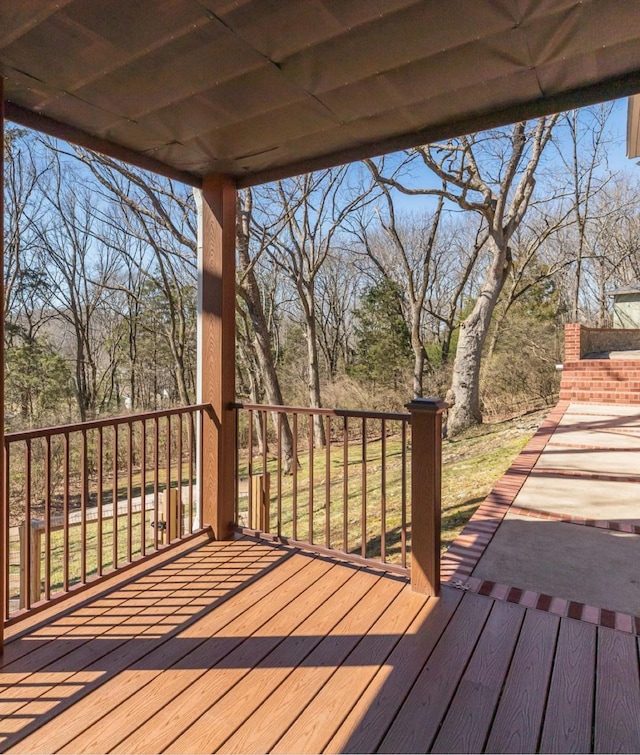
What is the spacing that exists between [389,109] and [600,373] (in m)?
8.86

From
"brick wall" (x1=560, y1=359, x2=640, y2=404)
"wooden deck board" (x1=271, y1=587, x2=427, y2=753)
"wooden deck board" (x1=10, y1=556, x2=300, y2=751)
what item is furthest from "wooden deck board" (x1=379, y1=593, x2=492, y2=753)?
"brick wall" (x1=560, y1=359, x2=640, y2=404)

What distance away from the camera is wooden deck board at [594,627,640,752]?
1.55 meters

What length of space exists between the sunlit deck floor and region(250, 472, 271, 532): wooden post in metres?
0.92

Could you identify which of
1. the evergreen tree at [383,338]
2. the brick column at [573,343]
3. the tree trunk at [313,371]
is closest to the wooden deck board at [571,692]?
the brick column at [573,343]

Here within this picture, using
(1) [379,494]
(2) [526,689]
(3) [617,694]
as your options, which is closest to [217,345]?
(2) [526,689]

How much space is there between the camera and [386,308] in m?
15.5

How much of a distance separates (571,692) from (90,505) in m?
11.1

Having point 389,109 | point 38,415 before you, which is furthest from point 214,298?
point 38,415

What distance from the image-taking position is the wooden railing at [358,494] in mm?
2438

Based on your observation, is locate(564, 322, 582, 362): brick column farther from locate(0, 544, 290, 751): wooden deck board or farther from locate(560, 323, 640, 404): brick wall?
locate(0, 544, 290, 751): wooden deck board

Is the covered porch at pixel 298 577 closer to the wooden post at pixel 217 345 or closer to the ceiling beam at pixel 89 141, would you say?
the ceiling beam at pixel 89 141

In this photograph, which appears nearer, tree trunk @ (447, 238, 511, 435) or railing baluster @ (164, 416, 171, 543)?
railing baluster @ (164, 416, 171, 543)

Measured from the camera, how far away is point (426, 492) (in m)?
2.44

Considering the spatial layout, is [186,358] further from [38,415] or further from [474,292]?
[474,292]
